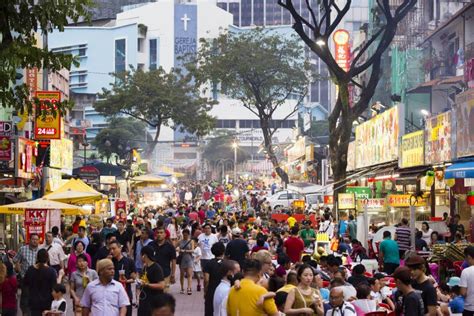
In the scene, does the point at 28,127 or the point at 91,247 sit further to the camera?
the point at 28,127

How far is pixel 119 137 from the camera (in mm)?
87125

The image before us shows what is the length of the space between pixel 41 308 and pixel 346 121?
1985 cm

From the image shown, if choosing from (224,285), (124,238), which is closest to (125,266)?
(224,285)

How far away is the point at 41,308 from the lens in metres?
15.7

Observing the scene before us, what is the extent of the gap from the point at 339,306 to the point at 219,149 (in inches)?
5031

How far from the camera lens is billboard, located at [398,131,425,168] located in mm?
32469

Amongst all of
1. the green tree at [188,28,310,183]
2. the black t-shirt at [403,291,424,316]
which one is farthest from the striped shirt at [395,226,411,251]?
the green tree at [188,28,310,183]

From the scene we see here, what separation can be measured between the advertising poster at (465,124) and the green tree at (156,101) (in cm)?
4437

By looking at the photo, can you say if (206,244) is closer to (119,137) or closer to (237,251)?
(237,251)

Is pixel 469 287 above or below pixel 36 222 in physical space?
below

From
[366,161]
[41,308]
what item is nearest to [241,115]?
[366,161]

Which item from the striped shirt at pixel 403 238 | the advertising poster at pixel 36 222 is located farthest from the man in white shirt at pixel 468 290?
the advertising poster at pixel 36 222

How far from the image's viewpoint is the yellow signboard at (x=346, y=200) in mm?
32031

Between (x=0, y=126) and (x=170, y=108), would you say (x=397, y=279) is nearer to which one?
(x=0, y=126)
